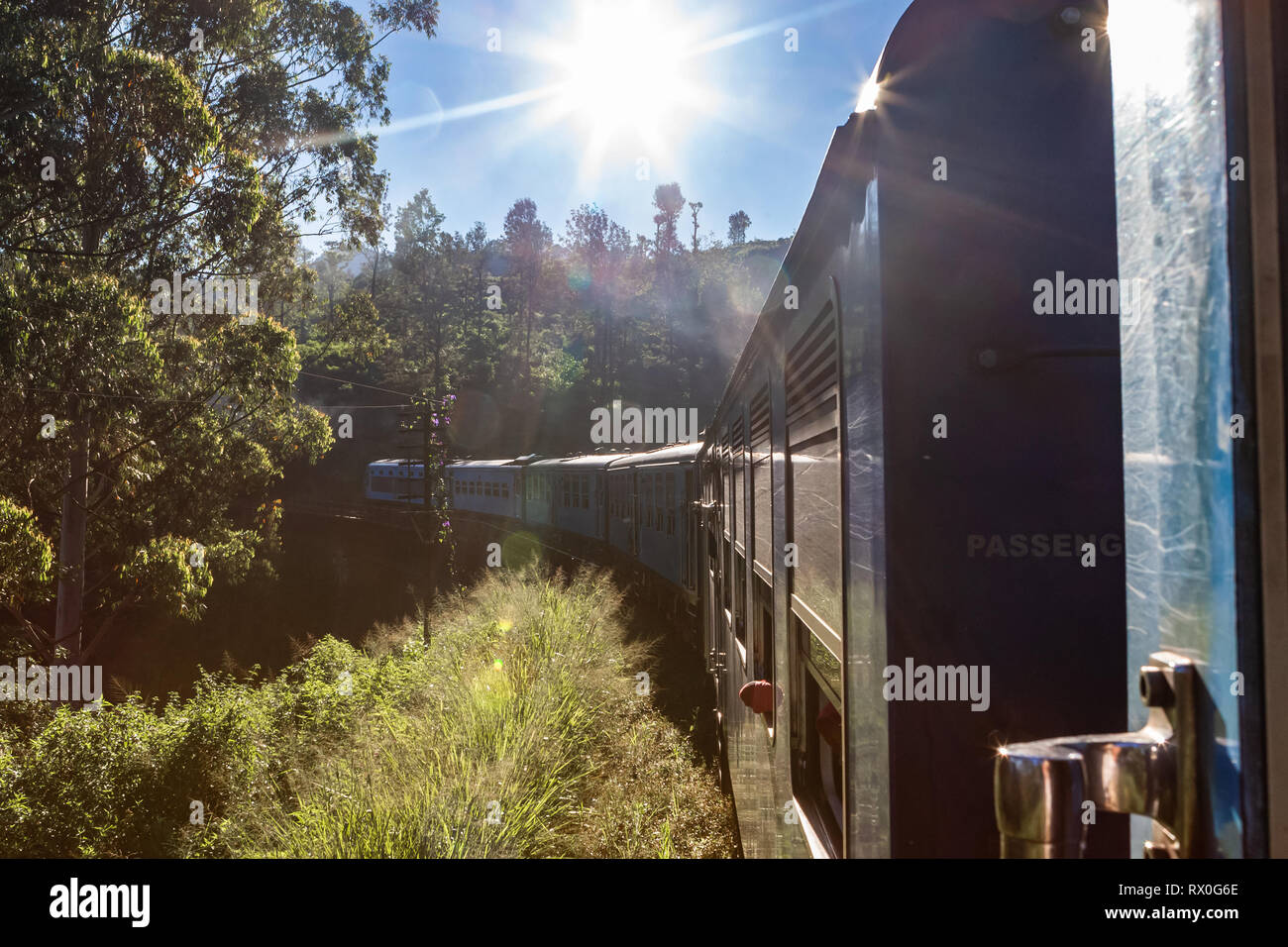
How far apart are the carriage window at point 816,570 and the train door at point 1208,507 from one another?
958 millimetres

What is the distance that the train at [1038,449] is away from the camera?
0.87 meters

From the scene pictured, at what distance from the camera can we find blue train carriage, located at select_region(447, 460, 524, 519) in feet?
106

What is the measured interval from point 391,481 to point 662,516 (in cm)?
2964

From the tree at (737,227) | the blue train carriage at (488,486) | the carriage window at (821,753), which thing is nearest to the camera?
the carriage window at (821,753)

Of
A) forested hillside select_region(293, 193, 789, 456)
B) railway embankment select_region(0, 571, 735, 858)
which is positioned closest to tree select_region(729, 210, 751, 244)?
forested hillside select_region(293, 193, 789, 456)

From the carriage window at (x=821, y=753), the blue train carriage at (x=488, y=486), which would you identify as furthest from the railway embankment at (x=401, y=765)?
the blue train carriage at (x=488, y=486)

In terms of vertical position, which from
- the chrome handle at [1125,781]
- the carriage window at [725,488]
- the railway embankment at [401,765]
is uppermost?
the carriage window at [725,488]

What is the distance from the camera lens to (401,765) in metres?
7.39

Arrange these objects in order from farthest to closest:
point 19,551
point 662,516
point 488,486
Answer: point 488,486 < point 662,516 < point 19,551

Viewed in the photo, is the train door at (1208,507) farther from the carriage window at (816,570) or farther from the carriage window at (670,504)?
the carriage window at (670,504)

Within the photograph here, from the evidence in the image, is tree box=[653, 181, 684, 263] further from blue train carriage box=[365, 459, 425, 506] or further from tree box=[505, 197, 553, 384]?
blue train carriage box=[365, 459, 425, 506]

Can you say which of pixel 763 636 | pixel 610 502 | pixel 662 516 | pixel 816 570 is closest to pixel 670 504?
pixel 662 516

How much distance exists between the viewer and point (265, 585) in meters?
21.9

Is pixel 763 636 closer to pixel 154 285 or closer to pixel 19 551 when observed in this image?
pixel 19 551
